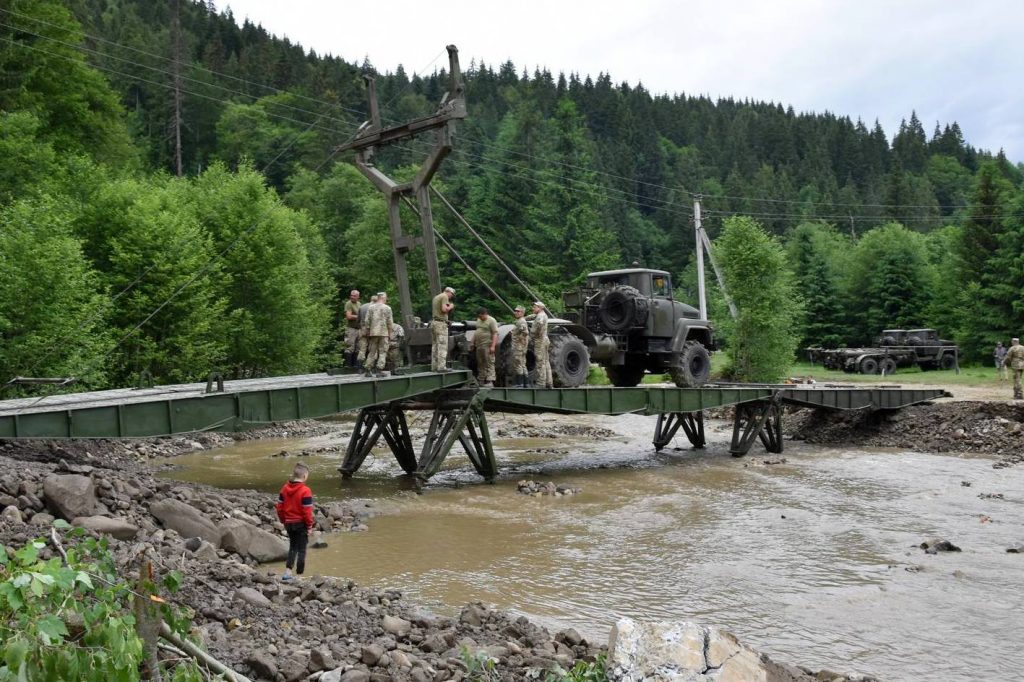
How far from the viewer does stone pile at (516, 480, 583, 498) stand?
1541cm

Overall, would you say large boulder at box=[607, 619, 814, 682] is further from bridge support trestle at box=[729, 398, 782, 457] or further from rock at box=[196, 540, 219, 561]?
bridge support trestle at box=[729, 398, 782, 457]

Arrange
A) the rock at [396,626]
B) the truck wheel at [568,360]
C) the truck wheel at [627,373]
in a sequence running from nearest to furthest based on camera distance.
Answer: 1. the rock at [396,626]
2. the truck wheel at [568,360]
3. the truck wheel at [627,373]

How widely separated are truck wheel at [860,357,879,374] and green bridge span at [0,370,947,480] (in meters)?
14.3

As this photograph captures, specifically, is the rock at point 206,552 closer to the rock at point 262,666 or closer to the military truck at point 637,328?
the rock at point 262,666

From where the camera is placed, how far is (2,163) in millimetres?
26875

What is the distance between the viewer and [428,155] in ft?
53.2

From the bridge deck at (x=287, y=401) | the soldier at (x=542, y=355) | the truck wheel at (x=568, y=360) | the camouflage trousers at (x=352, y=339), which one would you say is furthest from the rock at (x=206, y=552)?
the truck wheel at (x=568, y=360)

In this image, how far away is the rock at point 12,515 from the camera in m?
7.91

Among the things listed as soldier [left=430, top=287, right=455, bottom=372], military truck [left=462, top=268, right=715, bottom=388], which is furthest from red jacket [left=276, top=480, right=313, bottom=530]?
military truck [left=462, top=268, right=715, bottom=388]

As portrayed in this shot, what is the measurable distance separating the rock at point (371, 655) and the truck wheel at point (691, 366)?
1456cm

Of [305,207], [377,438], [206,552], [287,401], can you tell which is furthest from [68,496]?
[305,207]

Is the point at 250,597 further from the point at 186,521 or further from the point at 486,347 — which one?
the point at 486,347

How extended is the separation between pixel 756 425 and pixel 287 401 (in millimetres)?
12274

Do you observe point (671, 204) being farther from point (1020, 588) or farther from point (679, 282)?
point (1020, 588)
